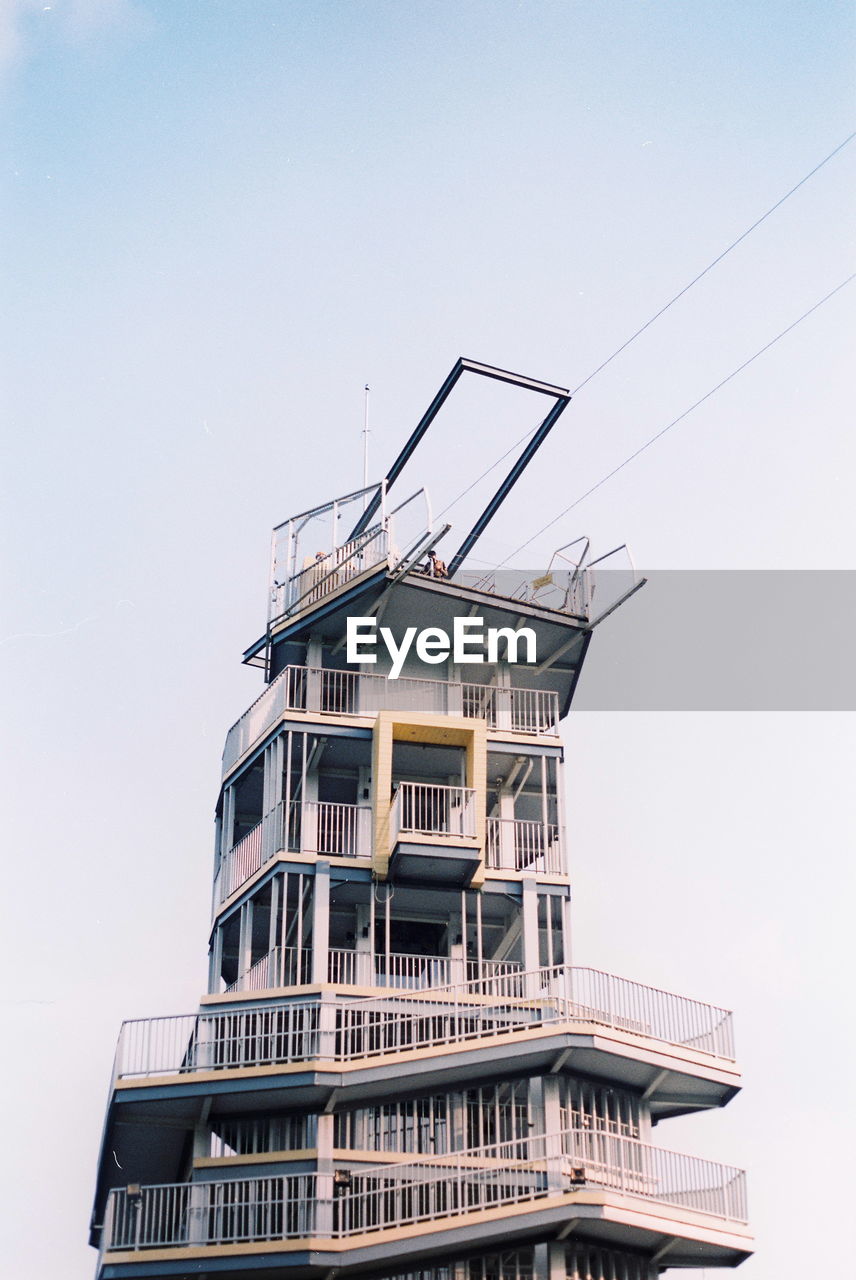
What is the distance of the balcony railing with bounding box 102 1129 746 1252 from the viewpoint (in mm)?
38844

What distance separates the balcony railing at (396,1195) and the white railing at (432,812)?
7.56 metres

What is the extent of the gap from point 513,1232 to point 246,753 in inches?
575

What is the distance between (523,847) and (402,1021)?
7014mm

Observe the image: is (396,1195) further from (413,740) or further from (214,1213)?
(413,740)

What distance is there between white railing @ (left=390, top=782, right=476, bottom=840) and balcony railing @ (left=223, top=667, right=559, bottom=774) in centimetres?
250

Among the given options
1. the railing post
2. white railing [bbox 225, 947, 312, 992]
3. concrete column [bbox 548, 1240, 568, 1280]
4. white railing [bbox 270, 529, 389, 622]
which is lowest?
concrete column [bbox 548, 1240, 568, 1280]

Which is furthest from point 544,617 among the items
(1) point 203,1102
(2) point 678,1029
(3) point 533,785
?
(1) point 203,1102

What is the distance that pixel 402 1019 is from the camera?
41.1 metres

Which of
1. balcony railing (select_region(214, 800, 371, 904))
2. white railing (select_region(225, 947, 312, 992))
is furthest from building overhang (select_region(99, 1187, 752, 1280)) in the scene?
balcony railing (select_region(214, 800, 371, 904))

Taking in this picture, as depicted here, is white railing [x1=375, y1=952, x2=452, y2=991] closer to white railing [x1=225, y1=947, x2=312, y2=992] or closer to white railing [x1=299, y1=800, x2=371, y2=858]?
white railing [x1=225, y1=947, x2=312, y2=992]

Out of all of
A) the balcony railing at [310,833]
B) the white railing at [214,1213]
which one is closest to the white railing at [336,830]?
the balcony railing at [310,833]

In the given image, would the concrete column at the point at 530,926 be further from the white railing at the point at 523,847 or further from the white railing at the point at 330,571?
the white railing at the point at 330,571

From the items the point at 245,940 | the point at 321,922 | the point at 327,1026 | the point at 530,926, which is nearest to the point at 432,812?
the point at 530,926

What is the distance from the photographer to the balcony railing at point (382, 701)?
156 ft
